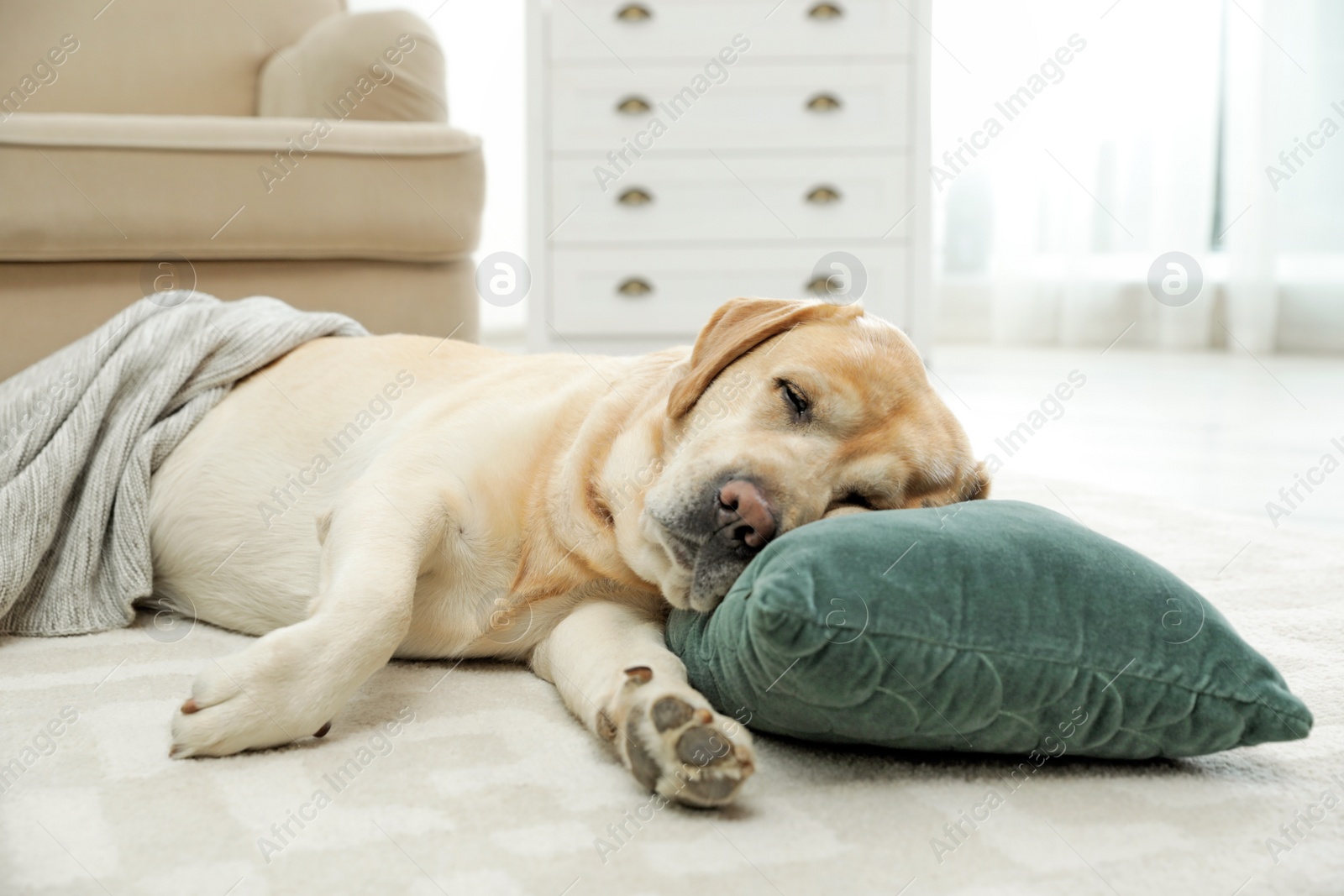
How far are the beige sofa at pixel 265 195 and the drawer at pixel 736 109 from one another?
1.62m

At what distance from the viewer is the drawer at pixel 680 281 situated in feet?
17.3

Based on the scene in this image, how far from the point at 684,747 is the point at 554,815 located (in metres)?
0.15

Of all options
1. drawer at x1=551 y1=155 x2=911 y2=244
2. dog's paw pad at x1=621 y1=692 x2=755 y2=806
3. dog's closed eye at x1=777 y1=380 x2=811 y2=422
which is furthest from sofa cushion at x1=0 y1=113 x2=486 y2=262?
dog's paw pad at x1=621 y1=692 x2=755 y2=806

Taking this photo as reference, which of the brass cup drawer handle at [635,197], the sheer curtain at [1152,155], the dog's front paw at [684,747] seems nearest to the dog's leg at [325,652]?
the dog's front paw at [684,747]

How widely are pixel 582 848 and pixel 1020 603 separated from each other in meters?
0.54

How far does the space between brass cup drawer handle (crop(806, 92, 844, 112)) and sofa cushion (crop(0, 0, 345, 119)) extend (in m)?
2.43

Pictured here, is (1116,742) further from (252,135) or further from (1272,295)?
(1272,295)

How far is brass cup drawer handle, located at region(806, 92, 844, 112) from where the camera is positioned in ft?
17.0

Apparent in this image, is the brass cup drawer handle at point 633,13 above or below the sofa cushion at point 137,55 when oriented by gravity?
above

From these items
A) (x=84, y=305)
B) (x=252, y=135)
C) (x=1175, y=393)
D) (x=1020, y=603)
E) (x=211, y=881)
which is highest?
(x=252, y=135)

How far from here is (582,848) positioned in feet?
3.44

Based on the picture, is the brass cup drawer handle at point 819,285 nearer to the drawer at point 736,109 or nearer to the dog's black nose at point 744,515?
the drawer at point 736,109

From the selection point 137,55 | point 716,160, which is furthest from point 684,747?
point 716,160

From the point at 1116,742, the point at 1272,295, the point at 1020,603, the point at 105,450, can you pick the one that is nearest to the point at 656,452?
the point at 1020,603
